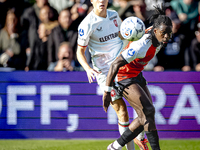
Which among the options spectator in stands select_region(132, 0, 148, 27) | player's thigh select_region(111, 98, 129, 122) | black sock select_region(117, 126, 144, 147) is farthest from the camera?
spectator in stands select_region(132, 0, 148, 27)

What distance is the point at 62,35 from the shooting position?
7527 mm

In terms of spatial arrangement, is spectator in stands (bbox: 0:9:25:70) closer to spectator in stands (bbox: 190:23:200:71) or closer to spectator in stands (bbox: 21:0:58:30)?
spectator in stands (bbox: 21:0:58:30)

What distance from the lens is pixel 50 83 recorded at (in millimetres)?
7137

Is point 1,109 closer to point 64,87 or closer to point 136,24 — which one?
point 64,87

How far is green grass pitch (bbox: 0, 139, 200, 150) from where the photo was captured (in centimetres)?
611

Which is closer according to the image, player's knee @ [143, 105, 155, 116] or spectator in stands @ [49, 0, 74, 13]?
player's knee @ [143, 105, 155, 116]

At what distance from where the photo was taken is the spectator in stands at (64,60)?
732 centimetres

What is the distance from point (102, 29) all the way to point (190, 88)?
3020 millimetres

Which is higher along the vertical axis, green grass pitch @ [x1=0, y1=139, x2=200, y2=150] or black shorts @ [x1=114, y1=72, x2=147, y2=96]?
black shorts @ [x1=114, y1=72, x2=147, y2=96]

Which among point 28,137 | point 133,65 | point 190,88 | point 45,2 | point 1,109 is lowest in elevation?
point 28,137

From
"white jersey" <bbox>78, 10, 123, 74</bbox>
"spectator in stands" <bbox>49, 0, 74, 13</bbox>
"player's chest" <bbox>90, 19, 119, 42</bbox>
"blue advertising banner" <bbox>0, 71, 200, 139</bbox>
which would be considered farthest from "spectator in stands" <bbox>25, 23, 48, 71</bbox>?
"player's chest" <bbox>90, 19, 119, 42</bbox>

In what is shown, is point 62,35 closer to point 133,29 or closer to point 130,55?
point 133,29

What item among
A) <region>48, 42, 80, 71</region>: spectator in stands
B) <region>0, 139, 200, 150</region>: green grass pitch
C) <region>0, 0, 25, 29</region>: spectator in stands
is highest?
<region>0, 0, 25, 29</region>: spectator in stands

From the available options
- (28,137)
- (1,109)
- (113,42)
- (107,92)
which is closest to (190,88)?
(113,42)
